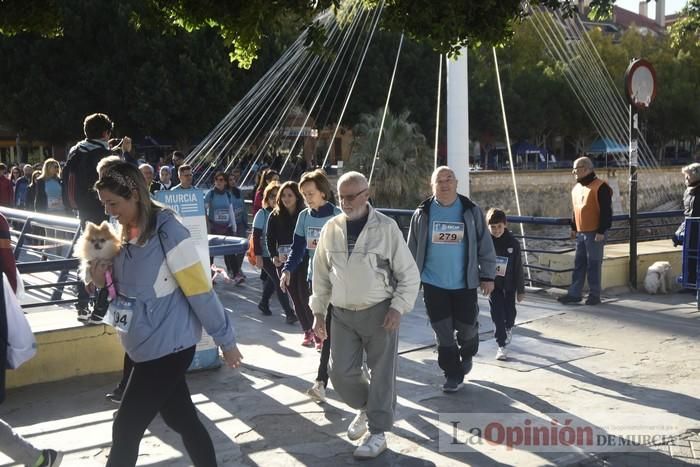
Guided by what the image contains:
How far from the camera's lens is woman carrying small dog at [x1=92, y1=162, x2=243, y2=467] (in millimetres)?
3865

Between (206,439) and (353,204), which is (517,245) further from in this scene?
(206,439)

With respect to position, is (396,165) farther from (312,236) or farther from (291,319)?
(312,236)

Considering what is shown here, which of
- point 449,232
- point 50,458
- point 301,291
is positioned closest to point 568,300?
point 301,291

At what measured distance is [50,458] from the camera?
14.3 feet

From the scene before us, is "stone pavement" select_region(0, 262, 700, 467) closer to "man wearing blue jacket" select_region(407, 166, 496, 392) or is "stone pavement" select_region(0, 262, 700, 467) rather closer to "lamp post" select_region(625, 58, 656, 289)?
"man wearing blue jacket" select_region(407, 166, 496, 392)

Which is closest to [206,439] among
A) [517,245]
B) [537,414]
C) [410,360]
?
[537,414]

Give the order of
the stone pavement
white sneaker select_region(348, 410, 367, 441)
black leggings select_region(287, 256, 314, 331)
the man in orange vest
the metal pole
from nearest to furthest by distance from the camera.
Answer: the stone pavement → white sneaker select_region(348, 410, 367, 441) → black leggings select_region(287, 256, 314, 331) → the man in orange vest → the metal pole

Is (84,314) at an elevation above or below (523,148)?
below

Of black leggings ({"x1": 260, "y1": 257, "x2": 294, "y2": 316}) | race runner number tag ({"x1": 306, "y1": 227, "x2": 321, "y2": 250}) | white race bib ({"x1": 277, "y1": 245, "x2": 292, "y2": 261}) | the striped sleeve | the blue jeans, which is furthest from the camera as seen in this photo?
the blue jeans

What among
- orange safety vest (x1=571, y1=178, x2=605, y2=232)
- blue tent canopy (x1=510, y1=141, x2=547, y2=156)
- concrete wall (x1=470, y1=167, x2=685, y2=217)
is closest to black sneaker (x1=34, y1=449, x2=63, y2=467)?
orange safety vest (x1=571, y1=178, x2=605, y2=232)

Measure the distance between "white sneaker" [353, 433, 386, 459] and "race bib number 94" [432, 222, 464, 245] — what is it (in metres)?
1.87

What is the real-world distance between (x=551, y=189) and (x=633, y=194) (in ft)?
128

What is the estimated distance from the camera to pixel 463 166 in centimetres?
1117

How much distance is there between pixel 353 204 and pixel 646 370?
135 inches
